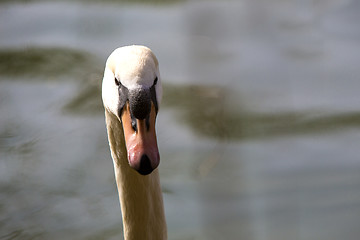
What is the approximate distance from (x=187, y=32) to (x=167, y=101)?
0.67 metres

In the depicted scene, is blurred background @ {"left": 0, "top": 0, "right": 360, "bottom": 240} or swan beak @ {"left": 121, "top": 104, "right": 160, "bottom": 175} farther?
blurred background @ {"left": 0, "top": 0, "right": 360, "bottom": 240}

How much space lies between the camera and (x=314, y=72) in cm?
304

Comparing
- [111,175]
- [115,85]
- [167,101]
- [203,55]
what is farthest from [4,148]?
[115,85]

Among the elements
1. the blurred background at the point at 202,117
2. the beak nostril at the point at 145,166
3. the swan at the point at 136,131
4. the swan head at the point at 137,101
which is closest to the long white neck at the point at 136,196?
the swan at the point at 136,131

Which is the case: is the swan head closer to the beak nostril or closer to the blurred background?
the beak nostril

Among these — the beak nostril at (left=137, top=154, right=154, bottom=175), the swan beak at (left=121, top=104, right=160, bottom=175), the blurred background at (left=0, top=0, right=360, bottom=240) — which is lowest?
the blurred background at (left=0, top=0, right=360, bottom=240)

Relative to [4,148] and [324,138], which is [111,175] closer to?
[4,148]

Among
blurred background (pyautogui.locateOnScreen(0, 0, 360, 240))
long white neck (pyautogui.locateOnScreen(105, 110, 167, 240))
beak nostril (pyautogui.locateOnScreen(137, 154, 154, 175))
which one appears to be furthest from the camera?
blurred background (pyautogui.locateOnScreen(0, 0, 360, 240))

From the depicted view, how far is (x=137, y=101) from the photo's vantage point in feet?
4.36

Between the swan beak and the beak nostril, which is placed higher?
the swan beak

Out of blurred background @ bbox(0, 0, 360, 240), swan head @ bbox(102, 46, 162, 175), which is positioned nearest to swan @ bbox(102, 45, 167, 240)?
swan head @ bbox(102, 46, 162, 175)

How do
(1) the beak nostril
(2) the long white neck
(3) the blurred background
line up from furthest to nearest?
(3) the blurred background, (2) the long white neck, (1) the beak nostril

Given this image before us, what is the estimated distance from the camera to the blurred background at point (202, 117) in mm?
2285

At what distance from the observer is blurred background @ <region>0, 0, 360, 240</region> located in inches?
90.0
